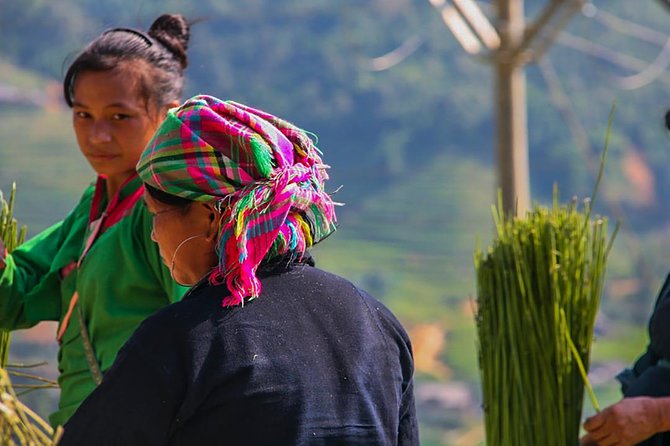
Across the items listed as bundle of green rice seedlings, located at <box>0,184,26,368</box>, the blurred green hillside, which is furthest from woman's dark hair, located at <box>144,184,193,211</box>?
the blurred green hillside

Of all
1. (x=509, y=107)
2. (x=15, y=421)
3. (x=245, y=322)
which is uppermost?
(x=509, y=107)

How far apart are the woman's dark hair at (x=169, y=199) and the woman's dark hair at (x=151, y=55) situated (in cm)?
63

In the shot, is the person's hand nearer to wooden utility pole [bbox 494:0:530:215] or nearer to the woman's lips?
the woman's lips

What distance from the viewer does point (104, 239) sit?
2.05 m

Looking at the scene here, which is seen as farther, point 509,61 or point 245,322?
point 509,61

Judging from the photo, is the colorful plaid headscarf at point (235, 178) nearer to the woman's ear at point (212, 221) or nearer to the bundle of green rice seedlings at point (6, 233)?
the woman's ear at point (212, 221)

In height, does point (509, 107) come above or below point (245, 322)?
above

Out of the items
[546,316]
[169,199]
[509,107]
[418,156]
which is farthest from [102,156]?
[418,156]

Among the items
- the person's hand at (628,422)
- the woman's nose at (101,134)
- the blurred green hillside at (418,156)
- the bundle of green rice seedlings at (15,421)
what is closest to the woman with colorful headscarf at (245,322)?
the bundle of green rice seedlings at (15,421)

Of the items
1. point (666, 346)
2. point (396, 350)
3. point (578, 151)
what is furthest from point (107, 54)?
point (578, 151)

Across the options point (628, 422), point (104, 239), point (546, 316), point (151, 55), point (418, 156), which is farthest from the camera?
point (418, 156)

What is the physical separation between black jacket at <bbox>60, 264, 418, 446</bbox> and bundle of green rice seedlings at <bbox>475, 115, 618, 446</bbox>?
1114 millimetres

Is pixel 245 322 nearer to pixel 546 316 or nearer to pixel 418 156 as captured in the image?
pixel 546 316

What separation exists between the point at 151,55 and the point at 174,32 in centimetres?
11
